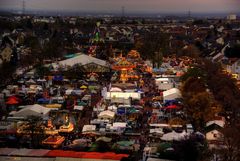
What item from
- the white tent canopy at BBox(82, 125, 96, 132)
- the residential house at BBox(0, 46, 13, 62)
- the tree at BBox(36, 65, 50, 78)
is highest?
the residential house at BBox(0, 46, 13, 62)

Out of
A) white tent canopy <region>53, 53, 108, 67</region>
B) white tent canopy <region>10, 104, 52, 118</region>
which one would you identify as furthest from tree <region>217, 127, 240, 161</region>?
white tent canopy <region>53, 53, 108, 67</region>

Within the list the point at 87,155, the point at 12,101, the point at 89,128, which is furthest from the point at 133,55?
the point at 87,155

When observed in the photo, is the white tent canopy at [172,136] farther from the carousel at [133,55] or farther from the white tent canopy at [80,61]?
the carousel at [133,55]

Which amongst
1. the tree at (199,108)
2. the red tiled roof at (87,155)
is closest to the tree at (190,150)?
the red tiled roof at (87,155)

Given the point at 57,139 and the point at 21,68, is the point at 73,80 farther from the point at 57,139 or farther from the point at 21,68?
the point at 57,139

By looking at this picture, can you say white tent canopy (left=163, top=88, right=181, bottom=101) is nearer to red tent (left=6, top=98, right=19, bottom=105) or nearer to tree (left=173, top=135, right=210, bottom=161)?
red tent (left=6, top=98, right=19, bottom=105)

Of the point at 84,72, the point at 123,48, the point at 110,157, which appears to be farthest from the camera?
the point at 123,48

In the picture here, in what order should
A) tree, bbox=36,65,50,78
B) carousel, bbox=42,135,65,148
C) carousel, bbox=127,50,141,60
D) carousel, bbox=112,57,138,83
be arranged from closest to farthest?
1. carousel, bbox=42,135,65,148
2. tree, bbox=36,65,50,78
3. carousel, bbox=112,57,138,83
4. carousel, bbox=127,50,141,60

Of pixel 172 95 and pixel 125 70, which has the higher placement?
pixel 125 70

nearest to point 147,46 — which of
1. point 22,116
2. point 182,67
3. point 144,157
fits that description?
point 182,67

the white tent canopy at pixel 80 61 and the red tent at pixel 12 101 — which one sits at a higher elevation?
the white tent canopy at pixel 80 61

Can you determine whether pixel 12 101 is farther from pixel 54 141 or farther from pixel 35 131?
pixel 54 141
